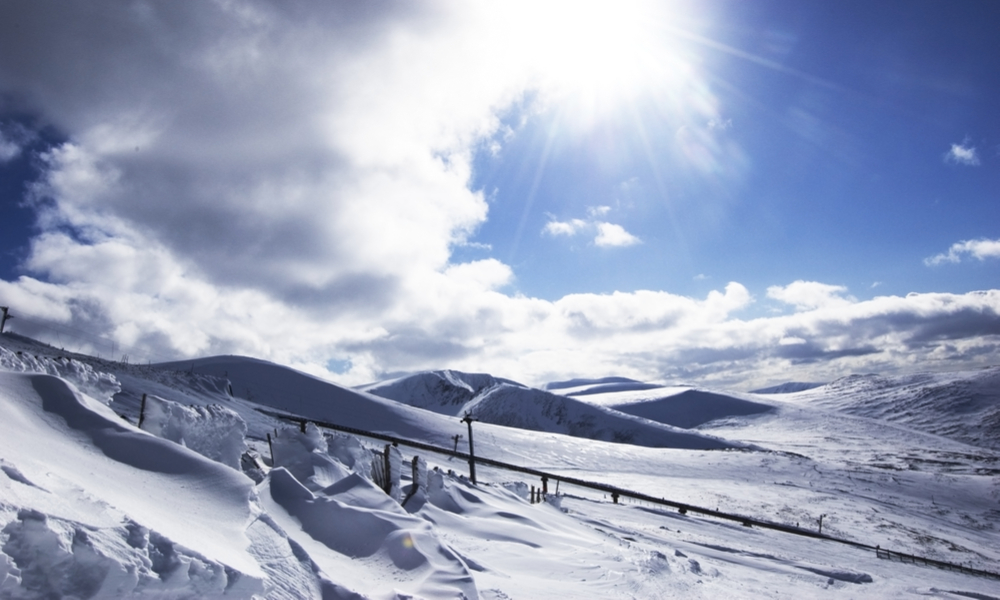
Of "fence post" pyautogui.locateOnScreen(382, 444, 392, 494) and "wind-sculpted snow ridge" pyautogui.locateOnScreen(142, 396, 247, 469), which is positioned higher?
"wind-sculpted snow ridge" pyautogui.locateOnScreen(142, 396, 247, 469)

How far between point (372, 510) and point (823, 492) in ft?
A: 189

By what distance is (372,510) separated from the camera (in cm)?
740

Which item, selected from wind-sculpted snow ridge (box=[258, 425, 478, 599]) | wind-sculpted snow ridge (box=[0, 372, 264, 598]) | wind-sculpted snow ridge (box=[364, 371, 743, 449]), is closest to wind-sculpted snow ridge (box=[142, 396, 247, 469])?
wind-sculpted snow ridge (box=[258, 425, 478, 599])

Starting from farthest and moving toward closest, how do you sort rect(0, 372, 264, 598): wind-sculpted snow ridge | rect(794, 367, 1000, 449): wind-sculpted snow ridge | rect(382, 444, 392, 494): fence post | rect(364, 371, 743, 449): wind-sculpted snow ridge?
rect(794, 367, 1000, 449): wind-sculpted snow ridge < rect(364, 371, 743, 449): wind-sculpted snow ridge < rect(382, 444, 392, 494): fence post < rect(0, 372, 264, 598): wind-sculpted snow ridge

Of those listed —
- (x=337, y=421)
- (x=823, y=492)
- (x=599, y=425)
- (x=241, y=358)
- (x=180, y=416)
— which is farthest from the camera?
(x=599, y=425)

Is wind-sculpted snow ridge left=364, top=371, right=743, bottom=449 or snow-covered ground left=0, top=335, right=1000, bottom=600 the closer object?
snow-covered ground left=0, top=335, right=1000, bottom=600

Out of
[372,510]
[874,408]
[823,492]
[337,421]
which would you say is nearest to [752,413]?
[874,408]

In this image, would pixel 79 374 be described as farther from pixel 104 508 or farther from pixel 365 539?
pixel 104 508

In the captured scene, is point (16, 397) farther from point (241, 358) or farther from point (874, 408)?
point (874, 408)

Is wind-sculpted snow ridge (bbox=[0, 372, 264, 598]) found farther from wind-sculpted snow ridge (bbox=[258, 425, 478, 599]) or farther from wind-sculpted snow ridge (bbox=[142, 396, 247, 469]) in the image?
wind-sculpted snow ridge (bbox=[142, 396, 247, 469])

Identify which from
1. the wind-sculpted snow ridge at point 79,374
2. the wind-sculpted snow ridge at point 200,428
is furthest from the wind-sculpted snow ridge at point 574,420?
the wind-sculpted snow ridge at point 79,374

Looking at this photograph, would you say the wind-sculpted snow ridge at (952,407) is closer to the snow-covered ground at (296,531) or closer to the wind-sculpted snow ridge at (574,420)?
the wind-sculpted snow ridge at (574,420)

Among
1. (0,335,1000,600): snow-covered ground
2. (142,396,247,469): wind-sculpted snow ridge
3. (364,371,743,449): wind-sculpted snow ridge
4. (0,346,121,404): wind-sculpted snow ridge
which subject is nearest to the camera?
(0,335,1000,600): snow-covered ground

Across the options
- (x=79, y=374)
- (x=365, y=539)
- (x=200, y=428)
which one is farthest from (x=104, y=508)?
(x=79, y=374)
